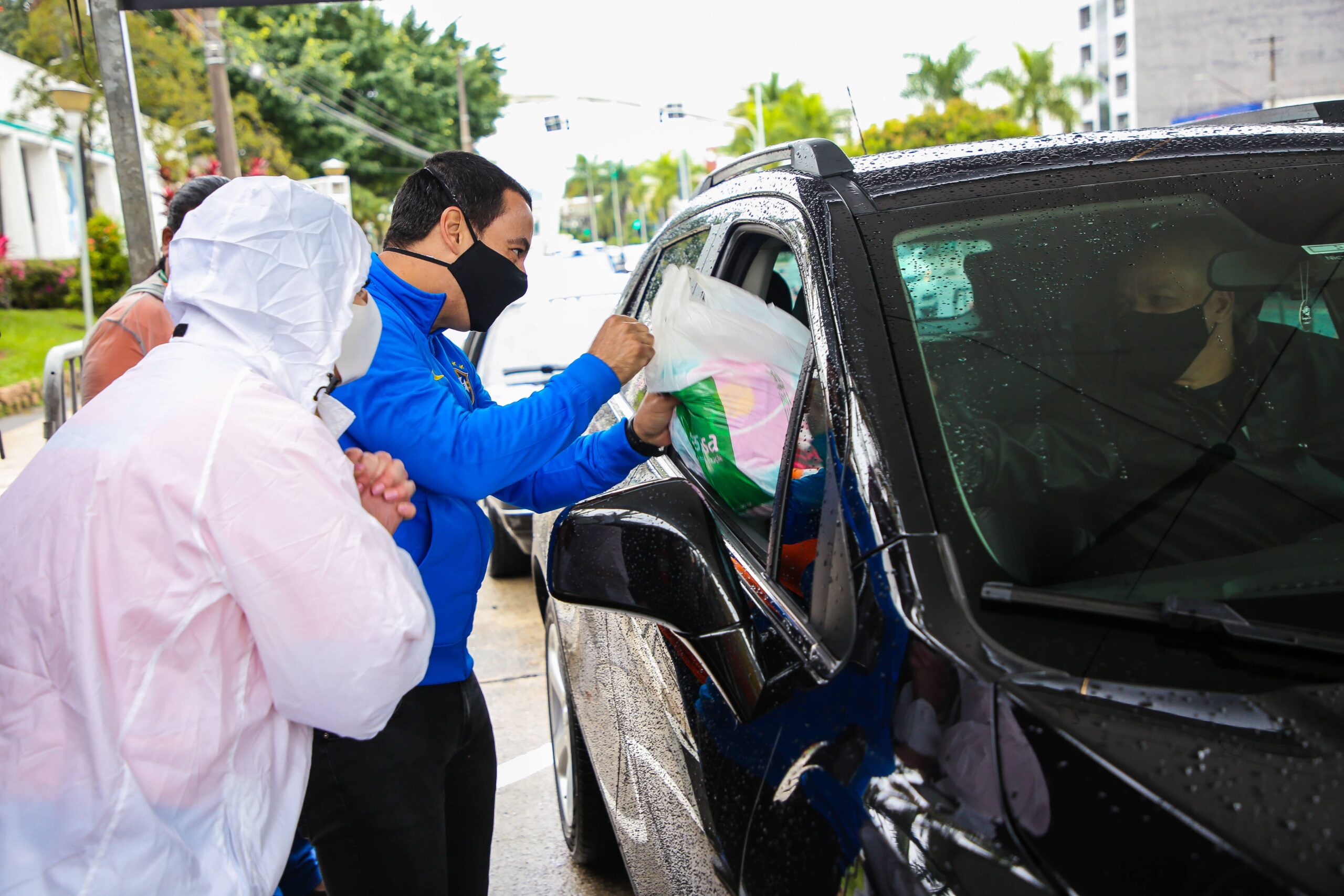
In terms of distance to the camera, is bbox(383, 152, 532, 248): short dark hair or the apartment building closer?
bbox(383, 152, 532, 248): short dark hair

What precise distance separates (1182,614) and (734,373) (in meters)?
0.89

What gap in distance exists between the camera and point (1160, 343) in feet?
6.05

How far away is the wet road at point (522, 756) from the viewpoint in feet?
11.0

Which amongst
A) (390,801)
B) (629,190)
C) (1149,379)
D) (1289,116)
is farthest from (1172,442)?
(629,190)

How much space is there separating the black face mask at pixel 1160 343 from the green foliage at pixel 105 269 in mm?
22622

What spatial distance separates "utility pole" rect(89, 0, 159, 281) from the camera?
660 centimetres

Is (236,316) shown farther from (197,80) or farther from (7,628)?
(197,80)

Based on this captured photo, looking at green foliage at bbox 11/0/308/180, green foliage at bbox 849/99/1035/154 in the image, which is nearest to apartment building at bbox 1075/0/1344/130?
green foliage at bbox 849/99/1035/154

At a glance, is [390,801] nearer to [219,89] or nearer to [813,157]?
[813,157]

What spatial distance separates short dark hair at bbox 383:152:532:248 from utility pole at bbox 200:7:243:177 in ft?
40.5

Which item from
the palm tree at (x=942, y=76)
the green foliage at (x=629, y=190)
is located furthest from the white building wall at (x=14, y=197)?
the green foliage at (x=629, y=190)

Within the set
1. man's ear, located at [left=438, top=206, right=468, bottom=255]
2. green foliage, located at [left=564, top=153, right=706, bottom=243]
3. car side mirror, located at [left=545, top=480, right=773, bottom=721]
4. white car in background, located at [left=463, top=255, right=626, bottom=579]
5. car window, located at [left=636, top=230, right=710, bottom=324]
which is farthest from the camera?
green foliage, located at [left=564, top=153, right=706, bottom=243]

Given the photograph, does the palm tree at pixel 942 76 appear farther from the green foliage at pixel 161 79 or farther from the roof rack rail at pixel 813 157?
the roof rack rail at pixel 813 157

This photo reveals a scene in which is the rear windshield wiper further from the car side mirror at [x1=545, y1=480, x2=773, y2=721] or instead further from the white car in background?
the white car in background
